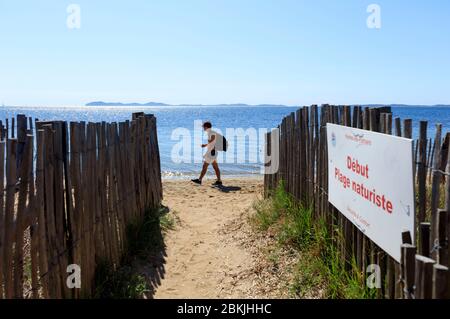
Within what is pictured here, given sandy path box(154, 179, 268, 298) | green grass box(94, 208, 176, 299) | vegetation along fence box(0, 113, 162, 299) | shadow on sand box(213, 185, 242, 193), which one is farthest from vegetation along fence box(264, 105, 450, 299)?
shadow on sand box(213, 185, 242, 193)

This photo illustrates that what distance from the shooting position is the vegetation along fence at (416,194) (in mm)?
2412

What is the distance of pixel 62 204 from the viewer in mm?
3959

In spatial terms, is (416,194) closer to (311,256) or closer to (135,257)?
(311,256)

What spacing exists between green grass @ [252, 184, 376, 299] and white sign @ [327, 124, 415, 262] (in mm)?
480

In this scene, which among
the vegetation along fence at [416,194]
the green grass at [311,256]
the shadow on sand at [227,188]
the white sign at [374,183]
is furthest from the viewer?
the shadow on sand at [227,188]

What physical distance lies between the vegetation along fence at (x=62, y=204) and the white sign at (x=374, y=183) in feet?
8.11

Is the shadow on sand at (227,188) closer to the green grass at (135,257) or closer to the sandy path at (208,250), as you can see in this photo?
the sandy path at (208,250)

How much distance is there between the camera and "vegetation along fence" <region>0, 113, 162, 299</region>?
3113 millimetres

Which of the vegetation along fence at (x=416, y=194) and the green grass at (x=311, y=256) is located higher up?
the vegetation along fence at (x=416, y=194)

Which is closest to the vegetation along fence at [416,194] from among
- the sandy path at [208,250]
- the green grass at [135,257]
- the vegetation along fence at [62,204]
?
the sandy path at [208,250]

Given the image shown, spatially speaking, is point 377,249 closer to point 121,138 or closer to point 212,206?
point 121,138

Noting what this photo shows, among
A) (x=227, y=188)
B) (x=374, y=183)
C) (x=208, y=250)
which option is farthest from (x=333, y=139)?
(x=227, y=188)

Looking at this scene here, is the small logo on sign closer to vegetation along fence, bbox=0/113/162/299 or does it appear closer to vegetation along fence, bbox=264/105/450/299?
vegetation along fence, bbox=264/105/450/299
